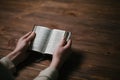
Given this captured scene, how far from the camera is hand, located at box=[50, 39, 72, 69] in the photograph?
121 cm

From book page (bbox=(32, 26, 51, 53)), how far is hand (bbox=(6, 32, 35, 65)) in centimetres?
3

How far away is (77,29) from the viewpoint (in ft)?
4.91

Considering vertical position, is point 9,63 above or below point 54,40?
below

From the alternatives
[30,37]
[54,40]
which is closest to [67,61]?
[54,40]

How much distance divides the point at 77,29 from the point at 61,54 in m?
0.32

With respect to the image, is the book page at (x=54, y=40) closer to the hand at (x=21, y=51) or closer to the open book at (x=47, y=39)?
the open book at (x=47, y=39)

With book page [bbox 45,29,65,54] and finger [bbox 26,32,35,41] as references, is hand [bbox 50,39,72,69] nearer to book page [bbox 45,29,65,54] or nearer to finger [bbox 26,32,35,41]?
book page [bbox 45,29,65,54]

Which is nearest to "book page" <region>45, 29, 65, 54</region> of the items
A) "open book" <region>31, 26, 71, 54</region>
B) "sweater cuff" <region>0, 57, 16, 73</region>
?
"open book" <region>31, 26, 71, 54</region>

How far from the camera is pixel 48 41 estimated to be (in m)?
1.35

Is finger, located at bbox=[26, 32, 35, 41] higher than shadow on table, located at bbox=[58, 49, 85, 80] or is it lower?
higher

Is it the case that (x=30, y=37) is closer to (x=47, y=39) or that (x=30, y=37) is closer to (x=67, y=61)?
(x=47, y=39)

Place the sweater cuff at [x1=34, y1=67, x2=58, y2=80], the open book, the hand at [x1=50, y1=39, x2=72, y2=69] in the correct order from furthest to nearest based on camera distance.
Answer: the open book → the hand at [x1=50, y1=39, x2=72, y2=69] → the sweater cuff at [x1=34, y1=67, x2=58, y2=80]

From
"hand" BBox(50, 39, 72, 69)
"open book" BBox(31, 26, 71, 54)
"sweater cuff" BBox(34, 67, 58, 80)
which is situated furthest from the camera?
"open book" BBox(31, 26, 71, 54)

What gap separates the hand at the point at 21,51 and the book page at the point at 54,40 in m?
0.11
